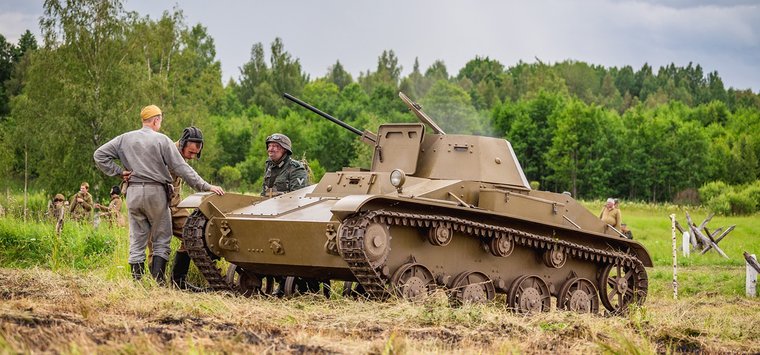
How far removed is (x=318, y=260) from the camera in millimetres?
10680

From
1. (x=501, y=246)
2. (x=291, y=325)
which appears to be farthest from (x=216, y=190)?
(x=291, y=325)

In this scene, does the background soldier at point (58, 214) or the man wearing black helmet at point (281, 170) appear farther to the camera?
the background soldier at point (58, 214)

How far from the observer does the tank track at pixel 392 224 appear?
10000 mm

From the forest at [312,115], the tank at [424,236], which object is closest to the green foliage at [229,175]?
the forest at [312,115]

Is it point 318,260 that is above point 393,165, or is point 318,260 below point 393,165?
below

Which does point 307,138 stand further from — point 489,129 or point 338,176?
point 338,176

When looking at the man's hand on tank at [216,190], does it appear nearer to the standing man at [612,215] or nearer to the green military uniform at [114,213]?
the green military uniform at [114,213]

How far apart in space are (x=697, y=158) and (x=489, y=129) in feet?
49.3

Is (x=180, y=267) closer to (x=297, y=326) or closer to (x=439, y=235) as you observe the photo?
(x=439, y=235)

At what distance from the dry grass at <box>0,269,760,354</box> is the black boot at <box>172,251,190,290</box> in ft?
3.33

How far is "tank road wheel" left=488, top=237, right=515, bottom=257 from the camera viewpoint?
1176cm

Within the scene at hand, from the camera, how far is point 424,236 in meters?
11.2

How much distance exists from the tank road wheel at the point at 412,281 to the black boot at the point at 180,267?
2.81 m

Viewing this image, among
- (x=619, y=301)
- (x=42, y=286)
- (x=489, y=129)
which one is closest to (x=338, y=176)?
(x=42, y=286)
